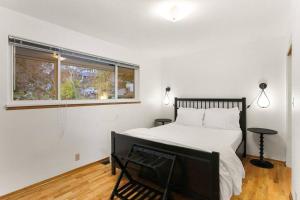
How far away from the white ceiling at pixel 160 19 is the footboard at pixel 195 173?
1.63 meters

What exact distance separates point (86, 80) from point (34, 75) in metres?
0.80

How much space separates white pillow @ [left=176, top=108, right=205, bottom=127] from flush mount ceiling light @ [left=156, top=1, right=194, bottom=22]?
1.88 meters

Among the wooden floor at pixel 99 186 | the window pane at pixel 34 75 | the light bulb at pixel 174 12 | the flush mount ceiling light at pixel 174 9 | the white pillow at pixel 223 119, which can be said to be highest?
the flush mount ceiling light at pixel 174 9

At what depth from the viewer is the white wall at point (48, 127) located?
1.94 metres

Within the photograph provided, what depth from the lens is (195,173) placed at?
1.64 m

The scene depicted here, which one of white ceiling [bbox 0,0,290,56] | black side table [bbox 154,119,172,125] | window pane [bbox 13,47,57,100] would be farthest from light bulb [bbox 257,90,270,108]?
window pane [bbox 13,47,57,100]

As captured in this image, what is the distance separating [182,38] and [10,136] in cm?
290

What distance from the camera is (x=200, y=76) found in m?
3.78

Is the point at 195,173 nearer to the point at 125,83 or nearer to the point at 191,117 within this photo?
the point at 191,117

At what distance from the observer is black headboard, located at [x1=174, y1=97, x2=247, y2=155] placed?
10.3 feet

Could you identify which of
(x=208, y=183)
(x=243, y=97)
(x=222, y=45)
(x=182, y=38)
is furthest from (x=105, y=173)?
(x=222, y=45)

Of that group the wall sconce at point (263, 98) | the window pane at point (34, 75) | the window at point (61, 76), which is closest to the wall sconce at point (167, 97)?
the window at point (61, 76)

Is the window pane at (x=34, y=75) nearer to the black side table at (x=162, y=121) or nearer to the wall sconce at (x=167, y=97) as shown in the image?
the black side table at (x=162, y=121)

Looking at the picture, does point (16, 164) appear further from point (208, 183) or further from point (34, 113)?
point (208, 183)
